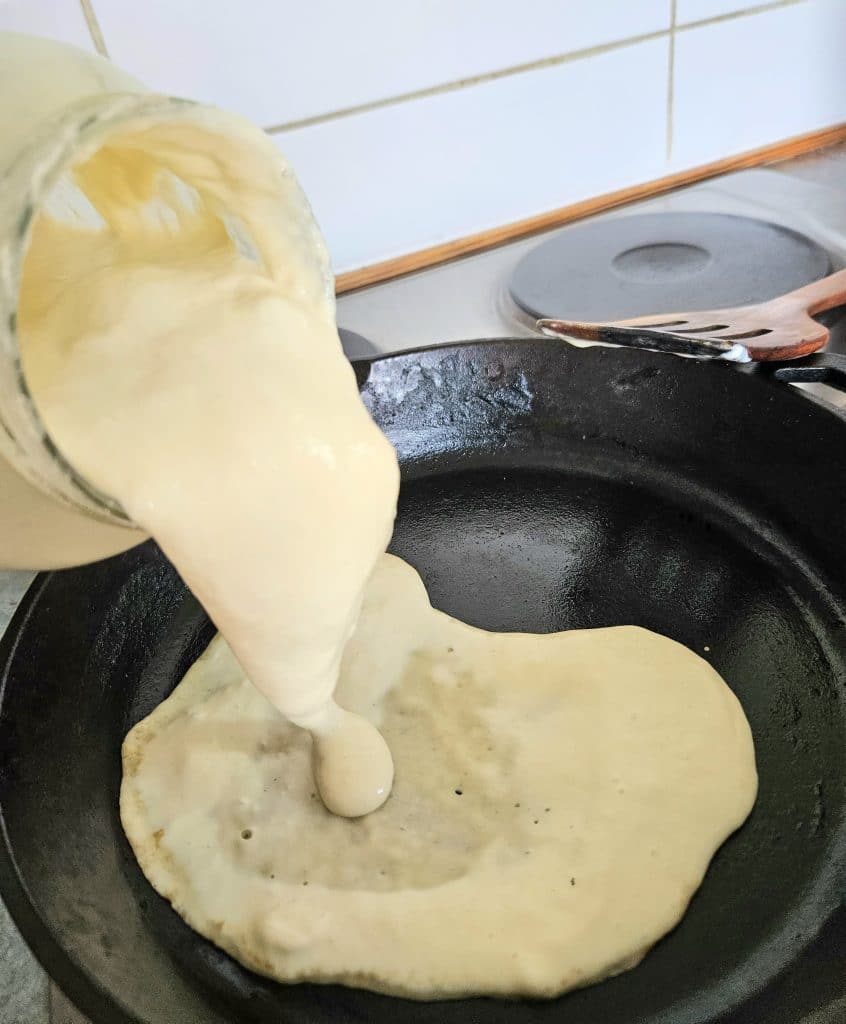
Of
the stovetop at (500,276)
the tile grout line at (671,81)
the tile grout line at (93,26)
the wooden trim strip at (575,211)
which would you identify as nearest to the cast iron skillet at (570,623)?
the stovetop at (500,276)

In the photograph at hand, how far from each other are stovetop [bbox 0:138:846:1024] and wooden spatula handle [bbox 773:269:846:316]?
87 millimetres

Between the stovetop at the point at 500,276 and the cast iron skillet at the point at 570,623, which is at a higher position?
the stovetop at the point at 500,276

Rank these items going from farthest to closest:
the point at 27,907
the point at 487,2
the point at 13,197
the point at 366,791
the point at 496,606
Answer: the point at 487,2 < the point at 496,606 < the point at 366,791 < the point at 27,907 < the point at 13,197

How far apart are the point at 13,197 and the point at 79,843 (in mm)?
430

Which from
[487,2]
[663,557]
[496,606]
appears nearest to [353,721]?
[496,606]

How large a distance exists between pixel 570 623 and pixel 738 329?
Result: 1.04 ft

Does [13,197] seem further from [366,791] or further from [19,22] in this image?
[19,22]

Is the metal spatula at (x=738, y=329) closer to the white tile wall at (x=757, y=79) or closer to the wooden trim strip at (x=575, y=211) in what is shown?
the wooden trim strip at (x=575, y=211)

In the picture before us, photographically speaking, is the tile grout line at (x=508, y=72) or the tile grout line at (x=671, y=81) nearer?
the tile grout line at (x=508, y=72)

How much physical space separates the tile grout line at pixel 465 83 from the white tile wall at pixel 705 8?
29mm

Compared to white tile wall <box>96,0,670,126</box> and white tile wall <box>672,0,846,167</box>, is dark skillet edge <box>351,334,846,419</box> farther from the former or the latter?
white tile wall <box>672,0,846,167</box>

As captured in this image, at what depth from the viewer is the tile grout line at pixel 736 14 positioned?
1124 mm

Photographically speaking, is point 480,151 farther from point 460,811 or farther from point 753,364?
point 460,811

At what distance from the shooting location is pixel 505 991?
21.7 inches
